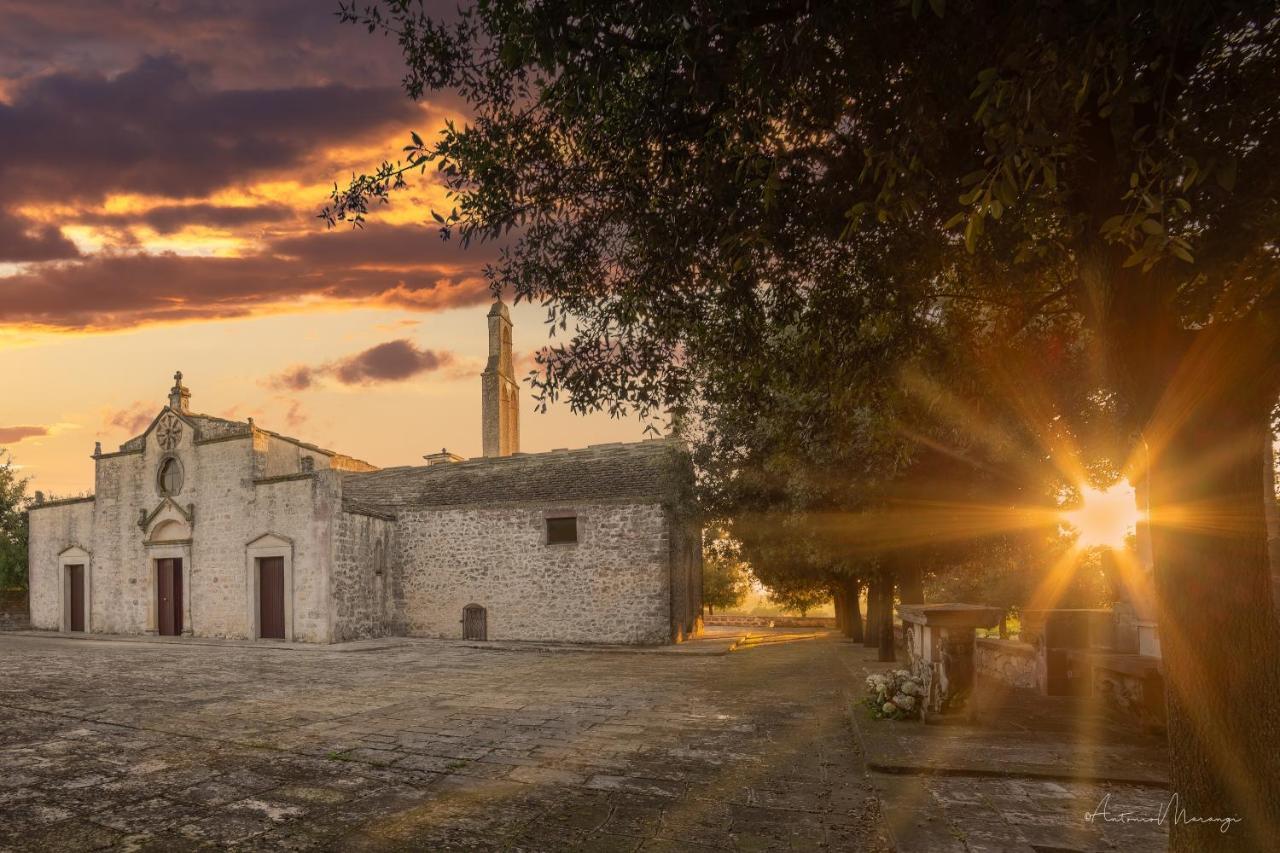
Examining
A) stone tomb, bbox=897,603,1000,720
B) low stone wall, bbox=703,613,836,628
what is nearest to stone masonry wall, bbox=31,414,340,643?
stone tomb, bbox=897,603,1000,720

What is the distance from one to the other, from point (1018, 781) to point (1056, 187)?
479 centimetres

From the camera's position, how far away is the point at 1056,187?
4.12m

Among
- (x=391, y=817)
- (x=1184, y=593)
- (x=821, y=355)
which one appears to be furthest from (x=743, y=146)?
(x=391, y=817)

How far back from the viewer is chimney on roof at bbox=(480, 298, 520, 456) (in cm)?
3859

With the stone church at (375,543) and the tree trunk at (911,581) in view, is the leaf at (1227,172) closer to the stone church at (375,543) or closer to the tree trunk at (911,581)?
the tree trunk at (911,581)

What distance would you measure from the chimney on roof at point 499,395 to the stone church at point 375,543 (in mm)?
11231

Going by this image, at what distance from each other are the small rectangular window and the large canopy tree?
17318mm

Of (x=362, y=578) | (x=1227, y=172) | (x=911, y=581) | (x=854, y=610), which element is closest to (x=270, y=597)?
(x=362, y=578)

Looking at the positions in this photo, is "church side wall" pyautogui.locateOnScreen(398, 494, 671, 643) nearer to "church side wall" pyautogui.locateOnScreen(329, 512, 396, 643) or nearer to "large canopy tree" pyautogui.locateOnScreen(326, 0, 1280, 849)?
"church side wall" pyautogui.locateOnScreen(329, 512, 396, 643)

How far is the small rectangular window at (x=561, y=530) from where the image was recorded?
23031mm

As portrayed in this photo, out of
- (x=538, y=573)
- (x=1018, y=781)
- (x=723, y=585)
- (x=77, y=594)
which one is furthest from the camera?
(x=723, y=585)

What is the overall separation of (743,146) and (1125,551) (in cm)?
1307

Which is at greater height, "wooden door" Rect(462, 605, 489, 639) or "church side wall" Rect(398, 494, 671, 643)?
"church side wall" Rect(398, 494, 671, 643)

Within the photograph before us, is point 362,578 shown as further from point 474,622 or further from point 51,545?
point 51,545
